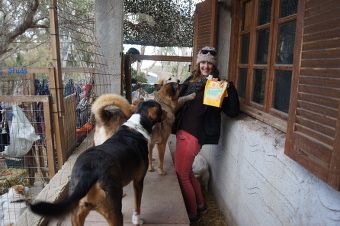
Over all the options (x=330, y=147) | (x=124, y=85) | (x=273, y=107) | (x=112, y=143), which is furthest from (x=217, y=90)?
(x=124, y=85)

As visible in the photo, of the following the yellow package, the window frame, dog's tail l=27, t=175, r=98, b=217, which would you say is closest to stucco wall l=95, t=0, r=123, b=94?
the window frame

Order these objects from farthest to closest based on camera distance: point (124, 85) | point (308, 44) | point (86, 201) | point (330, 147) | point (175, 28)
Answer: point (175, 28)
point (124, 85)
point (86, 201)
point (308, 44)
point (330, 147)

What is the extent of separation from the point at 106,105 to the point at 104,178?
127 cm

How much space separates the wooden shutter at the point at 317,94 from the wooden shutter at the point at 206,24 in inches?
102

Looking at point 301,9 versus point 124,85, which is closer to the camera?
point 301,9

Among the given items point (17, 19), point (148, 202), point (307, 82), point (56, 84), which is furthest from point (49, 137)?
point (17, 19)

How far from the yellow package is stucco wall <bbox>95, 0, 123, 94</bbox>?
100 inches

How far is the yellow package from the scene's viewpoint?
3135 mm

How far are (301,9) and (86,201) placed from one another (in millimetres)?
1932

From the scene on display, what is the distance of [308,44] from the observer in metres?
1.81

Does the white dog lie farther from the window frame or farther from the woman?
the window frame

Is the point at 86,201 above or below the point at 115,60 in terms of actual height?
below

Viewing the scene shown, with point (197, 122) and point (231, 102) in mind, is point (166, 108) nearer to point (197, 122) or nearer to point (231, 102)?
point (197, 122)

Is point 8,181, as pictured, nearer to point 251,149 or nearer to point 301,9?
point 251,149
